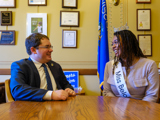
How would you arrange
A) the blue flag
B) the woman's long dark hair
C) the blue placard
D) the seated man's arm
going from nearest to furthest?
the seated man's arm → the woman's long dark hair → the blue flag → the blue placard

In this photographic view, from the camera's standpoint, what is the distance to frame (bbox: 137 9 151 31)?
10.5 ft

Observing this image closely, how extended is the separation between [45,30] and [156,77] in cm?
234

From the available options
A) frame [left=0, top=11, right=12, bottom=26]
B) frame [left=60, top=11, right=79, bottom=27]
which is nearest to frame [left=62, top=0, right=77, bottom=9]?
frame [left=60, top=11, right=79, bottom=27]

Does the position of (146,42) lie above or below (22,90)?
above

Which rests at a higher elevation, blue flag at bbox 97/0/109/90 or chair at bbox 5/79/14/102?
blue flag at bbox 97/0/109/90

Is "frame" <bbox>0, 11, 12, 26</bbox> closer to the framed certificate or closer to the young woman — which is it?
the framed certificate

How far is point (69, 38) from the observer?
319 cm

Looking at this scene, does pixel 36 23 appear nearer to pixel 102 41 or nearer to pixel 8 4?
pixel 8 4

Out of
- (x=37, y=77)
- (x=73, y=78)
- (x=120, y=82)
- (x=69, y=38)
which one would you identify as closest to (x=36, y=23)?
(x=69, y=38)

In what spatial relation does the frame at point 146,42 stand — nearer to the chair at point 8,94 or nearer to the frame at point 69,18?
the frame at point 69,18

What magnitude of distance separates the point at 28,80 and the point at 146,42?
8.54 feet

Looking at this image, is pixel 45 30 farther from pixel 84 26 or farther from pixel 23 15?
pixel 84 26

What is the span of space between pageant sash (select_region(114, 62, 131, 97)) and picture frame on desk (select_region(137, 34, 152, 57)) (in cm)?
172

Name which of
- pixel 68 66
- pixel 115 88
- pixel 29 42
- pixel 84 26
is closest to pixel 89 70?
pixel 68 66
